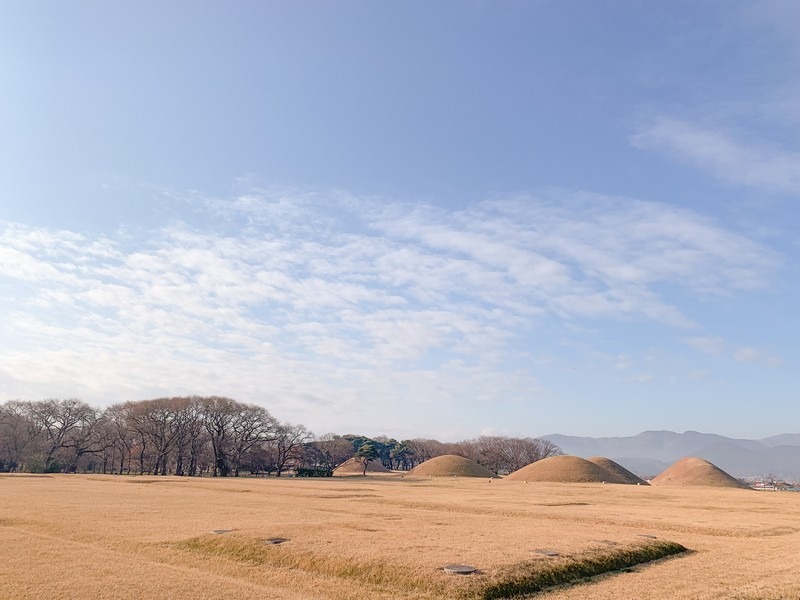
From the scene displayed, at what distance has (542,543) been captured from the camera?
91.2ft

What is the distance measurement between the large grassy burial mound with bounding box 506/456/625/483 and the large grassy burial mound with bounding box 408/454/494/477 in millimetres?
18322

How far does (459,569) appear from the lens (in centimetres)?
2134

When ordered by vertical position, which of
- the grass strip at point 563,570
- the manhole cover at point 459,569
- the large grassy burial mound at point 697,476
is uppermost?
the manhole cover at point 459,569

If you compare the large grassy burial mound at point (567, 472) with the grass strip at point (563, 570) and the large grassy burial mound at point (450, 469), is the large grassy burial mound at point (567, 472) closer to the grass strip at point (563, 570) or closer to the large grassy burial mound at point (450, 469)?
the large grassy burial mound at point (450, 469)

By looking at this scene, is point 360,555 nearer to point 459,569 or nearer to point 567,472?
point 459,569

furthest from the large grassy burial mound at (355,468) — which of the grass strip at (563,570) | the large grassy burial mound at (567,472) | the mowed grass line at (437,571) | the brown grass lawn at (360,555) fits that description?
the grass strip at (563,570)

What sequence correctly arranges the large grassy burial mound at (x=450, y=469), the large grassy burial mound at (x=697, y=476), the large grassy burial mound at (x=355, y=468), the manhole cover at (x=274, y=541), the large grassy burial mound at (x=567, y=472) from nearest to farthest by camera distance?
the manhole cover at (x=274, y=541) → the large grassy burial mound at (x=567, y=472) → the large grassy burial mound at (x=697, y=476) → the large grassy burial mound at (x=450, y=469) → the large grassy burial mound at (x=355, y=468)

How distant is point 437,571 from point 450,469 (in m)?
130

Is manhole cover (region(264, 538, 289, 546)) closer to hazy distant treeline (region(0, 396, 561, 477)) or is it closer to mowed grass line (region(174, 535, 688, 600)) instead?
mowed grass line (region(174, 535, 688, 600))

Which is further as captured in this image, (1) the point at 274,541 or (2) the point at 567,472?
(2) the point at 567,472

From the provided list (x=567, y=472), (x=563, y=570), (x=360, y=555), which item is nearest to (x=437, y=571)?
(x=360, y=555)

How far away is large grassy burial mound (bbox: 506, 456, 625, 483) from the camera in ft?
399

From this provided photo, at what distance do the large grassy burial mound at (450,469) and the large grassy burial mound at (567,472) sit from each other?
721 inches

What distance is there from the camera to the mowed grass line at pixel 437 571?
65.4 ft
